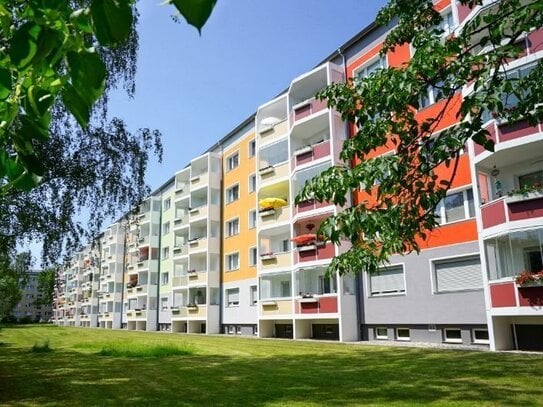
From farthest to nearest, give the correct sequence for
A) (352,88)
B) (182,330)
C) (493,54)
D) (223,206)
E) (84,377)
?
(182,330), (223,206), (84,377), (352,88), (493,54)

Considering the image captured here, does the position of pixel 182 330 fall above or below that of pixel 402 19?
below

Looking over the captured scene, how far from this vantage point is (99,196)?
669 inches

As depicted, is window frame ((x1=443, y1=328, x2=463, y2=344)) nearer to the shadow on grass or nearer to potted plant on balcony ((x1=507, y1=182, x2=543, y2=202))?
the shadow on grass

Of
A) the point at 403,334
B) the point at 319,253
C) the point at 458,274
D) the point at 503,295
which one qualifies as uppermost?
the point at 319,253

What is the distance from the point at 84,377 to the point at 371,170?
11.5 meters

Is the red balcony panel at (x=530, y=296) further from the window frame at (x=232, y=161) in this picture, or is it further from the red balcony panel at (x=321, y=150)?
the window frame at (x=232, y=161)

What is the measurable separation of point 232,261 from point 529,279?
27018 mm

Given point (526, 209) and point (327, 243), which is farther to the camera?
point (327, 243)

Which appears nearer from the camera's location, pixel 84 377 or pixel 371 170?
pixel 371 170

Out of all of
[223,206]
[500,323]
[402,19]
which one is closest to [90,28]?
[402,19]

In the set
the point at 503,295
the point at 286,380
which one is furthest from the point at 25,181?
the point at 503,295

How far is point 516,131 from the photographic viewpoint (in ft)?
59.1

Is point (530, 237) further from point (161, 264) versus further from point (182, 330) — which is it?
point (161, 264)

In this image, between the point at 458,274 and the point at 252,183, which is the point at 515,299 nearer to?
the point at 458,274
